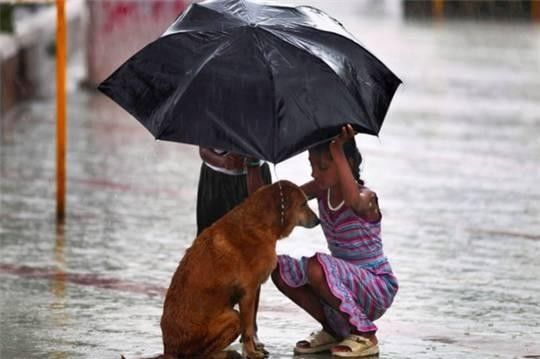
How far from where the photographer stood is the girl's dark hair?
7.09 m

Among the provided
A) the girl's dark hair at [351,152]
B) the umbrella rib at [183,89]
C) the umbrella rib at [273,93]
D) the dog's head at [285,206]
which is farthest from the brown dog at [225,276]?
the umbrella rib at [183,89]

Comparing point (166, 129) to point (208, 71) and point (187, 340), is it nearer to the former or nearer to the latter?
point (208, 71)

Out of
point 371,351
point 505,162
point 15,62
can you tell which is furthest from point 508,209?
point 15,62

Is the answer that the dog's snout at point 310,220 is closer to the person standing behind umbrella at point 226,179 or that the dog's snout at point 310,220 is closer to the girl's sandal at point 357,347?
the person standing behind umbrella at point 226,179

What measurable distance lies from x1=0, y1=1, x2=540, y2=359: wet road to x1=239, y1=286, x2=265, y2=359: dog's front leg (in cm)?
32

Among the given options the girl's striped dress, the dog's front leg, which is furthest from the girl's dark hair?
the dog's front leg

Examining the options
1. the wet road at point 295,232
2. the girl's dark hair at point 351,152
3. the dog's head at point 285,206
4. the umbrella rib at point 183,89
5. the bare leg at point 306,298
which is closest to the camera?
the umbrella rib at point 183,89

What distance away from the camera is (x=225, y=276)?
682 centimetres

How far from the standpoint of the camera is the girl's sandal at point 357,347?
719 centimetres

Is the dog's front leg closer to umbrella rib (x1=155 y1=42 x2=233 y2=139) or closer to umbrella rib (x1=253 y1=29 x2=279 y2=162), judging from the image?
umbrella rib (x1=253 y1=29 x2=279 y2=162)

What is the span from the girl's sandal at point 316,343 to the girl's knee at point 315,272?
0.31m

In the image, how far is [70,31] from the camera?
20.8m

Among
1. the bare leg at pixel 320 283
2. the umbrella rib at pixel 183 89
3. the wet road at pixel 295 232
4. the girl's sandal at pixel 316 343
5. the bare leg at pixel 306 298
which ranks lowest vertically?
the wet road at pixel 295 232

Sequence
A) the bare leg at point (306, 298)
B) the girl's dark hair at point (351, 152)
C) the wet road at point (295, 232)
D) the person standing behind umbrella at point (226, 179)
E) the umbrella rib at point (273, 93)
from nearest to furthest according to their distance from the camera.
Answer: the umbrella rib at point (273, 93), the girl's dark hair at point (351, 152), the bare leg at point (306, 298), the person standing behind umbrella at point (226, 179), the wet road at point (295, 232)
